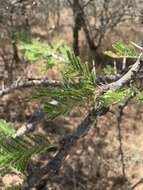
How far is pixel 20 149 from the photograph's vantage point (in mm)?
1209

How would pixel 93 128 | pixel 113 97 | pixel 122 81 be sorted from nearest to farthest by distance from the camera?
1. pixel 113 97
2. pixel 122 81
3. pixel 93 128

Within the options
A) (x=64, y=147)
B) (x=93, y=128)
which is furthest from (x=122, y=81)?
(x=93, y=128)

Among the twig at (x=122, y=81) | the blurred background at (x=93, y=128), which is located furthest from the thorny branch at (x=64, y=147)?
the blurred background at (x=93, y=128)

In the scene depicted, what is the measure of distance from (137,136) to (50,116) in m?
8.48

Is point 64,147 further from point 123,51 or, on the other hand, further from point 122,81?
point 123,51

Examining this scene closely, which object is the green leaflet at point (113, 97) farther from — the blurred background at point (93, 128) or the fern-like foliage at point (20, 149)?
the blurred background at point (93, 128)

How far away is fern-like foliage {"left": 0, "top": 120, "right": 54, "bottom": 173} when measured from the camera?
3.87ft

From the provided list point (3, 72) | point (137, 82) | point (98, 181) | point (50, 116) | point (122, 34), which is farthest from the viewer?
point (122, 34)

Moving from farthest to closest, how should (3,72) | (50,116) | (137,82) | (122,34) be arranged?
(122,34)
(3,72)
(137,82)
(50,116)

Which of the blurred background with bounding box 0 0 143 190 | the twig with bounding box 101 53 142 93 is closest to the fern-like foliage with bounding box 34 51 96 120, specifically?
the twig with bounding box 101 53 142 93

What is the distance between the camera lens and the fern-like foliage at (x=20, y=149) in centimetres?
118

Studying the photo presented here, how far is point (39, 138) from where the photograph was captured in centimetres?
127

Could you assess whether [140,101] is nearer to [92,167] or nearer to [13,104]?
[92,167]

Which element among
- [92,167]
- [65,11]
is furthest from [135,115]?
[65,11]
